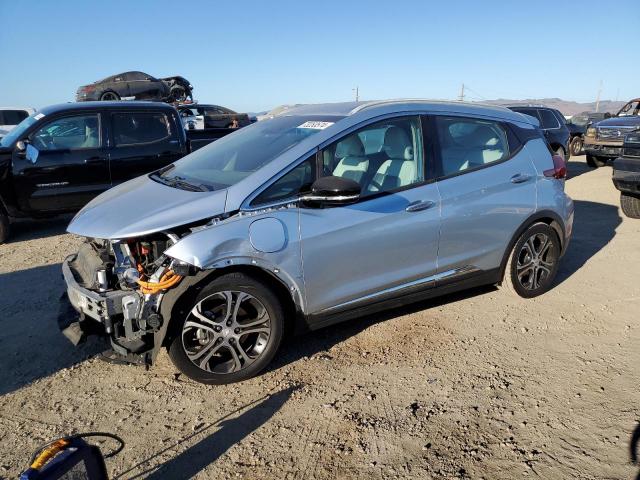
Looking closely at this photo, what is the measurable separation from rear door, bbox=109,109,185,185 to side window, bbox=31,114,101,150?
0.25 m

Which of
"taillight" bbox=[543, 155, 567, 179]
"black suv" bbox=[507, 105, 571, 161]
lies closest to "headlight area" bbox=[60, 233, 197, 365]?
"taillight" bbox=[543, 155, 567, 179]

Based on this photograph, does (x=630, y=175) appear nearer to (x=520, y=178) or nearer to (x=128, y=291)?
(x=520, y=178)

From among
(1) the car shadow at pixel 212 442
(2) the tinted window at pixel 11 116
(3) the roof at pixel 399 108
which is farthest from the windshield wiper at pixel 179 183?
(2) the tinted window at pixel 11 116

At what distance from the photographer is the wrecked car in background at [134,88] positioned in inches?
736

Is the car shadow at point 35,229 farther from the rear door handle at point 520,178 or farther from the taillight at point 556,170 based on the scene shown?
the taillight at point 556,170

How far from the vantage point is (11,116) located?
654 inches

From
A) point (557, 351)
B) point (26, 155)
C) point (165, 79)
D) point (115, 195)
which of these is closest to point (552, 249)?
point (557, 351)

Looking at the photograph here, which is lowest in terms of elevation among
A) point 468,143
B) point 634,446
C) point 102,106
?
point 634,446

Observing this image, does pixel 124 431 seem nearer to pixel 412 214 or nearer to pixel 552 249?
pixel 412 214

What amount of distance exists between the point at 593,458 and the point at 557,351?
1.19 metres

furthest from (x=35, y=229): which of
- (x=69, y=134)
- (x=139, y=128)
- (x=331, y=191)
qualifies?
(x=331, y=191)

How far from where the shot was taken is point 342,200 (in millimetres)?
3131

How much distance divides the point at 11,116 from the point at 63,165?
12238 mm

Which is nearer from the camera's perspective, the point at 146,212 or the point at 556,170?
the point at 146,212
